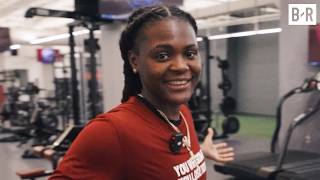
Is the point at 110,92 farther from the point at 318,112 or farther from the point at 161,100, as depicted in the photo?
the point at 161,100

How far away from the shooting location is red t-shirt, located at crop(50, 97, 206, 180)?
0.78m

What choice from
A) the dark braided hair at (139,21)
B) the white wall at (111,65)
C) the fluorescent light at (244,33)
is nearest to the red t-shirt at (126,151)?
the dark braided hair at (139,21)

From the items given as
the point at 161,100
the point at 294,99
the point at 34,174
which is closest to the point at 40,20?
the point at 294,99

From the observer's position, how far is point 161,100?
921 mm

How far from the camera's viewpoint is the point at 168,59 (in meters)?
0.85

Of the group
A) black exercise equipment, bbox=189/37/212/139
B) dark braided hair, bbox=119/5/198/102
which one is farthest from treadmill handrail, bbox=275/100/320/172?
dark braided hair, bbox=119/5/198/102

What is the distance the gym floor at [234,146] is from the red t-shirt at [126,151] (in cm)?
367

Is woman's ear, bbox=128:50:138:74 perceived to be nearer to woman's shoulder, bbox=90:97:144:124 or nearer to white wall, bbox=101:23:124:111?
woman's shoulder, bbox=90:97:144:124

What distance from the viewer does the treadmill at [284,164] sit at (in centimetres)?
376

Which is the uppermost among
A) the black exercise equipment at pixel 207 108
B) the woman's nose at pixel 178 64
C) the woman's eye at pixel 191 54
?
the woman's eye at pixel 191 54

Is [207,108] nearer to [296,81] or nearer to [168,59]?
[296,81]

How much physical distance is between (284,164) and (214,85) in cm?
756

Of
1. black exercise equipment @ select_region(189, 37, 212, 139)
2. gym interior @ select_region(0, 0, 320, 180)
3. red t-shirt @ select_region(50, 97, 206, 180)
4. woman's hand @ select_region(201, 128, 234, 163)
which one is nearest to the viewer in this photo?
red t-shirt @ select_region(50, 97, 206, 180)

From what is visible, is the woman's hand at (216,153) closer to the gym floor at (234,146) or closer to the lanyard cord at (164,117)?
the lanyard cord at (164,117)
